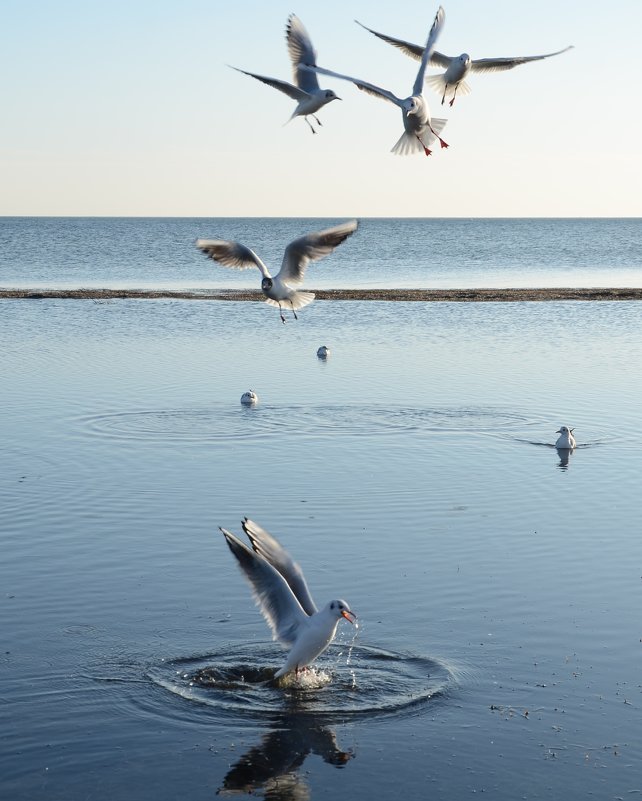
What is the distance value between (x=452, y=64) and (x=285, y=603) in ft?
21.1

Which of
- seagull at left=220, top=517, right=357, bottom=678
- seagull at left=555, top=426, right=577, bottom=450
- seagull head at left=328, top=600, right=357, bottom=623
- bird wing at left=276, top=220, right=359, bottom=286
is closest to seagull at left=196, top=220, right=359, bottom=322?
bird wing at left=276, top=220, right=359, bottom=286

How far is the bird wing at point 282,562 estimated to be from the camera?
12914mm

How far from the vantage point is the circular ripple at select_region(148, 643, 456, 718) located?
12227 mm

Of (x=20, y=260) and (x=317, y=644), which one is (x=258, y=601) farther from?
(x=20, y=260)

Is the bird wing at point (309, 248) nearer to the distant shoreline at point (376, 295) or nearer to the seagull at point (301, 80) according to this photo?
the seagull at point (301, 80)

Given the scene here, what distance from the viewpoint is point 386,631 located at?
13766 mm

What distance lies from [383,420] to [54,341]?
17.7 meters

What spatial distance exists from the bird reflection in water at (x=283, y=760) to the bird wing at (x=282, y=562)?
142 cm

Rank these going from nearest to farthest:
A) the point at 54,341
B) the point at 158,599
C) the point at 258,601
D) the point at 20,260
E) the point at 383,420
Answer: the point at 258,601, the point at 158,599, the point at 383,420, the point at 54,341, the point at 20,260

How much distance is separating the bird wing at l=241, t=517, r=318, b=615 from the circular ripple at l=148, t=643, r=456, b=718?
0.71 meters

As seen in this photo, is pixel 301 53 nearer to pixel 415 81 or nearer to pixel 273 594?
pixel 415 81

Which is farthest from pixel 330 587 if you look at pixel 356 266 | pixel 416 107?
pixel 356 266

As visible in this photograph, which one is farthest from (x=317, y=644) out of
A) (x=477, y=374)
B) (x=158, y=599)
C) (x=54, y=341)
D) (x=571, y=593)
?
(x=54, y=341)

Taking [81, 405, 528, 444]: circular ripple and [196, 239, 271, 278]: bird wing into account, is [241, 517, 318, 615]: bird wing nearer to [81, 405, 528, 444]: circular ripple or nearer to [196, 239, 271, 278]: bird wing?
[196, 239, 271, 278]: bird wing
